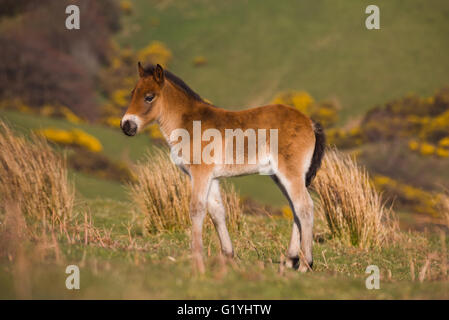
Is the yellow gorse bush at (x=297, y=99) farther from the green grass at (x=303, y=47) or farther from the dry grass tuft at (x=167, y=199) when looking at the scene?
the dry grass tuft at (x=167, y=199)

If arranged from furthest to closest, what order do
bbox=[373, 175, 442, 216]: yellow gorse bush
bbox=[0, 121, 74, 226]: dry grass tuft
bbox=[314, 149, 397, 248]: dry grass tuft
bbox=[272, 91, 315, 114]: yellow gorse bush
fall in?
bbox=[272, 91, 315, 114]: yellow gorse bush
bbox=[373, 175, 442, 216]: yellow gorse bush
bbox=[0, 121, 74, 226]: dry grass tuft
bbox=[314, 149, 397, 248]: dry grass tuft

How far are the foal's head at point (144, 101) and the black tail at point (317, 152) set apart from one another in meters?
2.33

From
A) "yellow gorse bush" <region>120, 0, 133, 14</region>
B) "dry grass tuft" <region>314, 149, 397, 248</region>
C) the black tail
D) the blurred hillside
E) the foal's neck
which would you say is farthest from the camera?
"yellow gorse bush" <region>120, 0, 133, 14</region>

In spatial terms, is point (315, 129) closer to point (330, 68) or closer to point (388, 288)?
point (388, 288)

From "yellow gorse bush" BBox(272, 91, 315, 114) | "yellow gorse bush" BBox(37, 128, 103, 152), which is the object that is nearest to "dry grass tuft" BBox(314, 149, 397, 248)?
→ "yellow gorse bush" BBox(37, 128, 103, 152)

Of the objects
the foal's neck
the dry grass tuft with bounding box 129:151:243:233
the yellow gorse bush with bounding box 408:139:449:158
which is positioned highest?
the yellow gorse bush with bounding box 408:139:449:158

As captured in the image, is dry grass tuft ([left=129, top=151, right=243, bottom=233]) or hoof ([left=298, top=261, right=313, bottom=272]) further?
dry grass tuft ([left=129, top=151, right=243, bottom=233])

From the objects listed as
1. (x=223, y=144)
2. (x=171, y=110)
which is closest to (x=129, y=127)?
(x=171, y=110)

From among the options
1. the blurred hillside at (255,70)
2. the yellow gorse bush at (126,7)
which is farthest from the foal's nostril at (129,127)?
the yellow gorse bush at (126,7)

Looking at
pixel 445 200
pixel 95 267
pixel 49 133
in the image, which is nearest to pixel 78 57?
pixel 49 133

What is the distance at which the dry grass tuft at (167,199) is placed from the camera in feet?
37.3

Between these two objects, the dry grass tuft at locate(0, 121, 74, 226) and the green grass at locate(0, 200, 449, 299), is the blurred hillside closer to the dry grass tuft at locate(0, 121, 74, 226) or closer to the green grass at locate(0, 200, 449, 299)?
the dry grass tuft at locate(0, 121, 74, 226)

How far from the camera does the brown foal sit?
7.30 m

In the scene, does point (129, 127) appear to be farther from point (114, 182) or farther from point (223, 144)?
point (114, 182)
